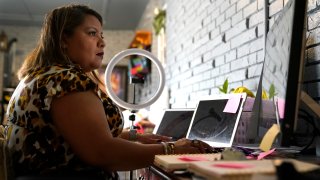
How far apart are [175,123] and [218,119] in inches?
21.1

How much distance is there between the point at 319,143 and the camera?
49.8 inches

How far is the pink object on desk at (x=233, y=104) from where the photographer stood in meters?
1.44

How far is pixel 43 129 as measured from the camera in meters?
1.11

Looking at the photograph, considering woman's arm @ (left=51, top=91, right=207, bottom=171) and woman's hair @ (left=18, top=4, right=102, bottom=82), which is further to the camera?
woman's hair @ (left=18, top=4, right=102, bottom=82)

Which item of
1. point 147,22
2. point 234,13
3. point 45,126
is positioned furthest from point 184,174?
point 147,22

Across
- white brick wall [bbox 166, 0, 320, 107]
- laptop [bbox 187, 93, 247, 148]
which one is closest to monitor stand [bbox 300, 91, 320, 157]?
white brick wall [bbox 166, 0, 320, 107]

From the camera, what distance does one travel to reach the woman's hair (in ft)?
4.16

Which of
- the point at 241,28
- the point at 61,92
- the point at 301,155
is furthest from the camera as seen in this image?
the point at 241,28

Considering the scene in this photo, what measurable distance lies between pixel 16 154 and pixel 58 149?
160 millimetres

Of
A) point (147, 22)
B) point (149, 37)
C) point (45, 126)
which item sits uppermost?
point (147, 22)

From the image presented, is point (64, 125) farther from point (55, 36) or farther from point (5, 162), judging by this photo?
point (55, 36)

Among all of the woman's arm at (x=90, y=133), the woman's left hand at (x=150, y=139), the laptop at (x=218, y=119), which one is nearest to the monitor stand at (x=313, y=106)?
the laptop at (x=218, y=119)

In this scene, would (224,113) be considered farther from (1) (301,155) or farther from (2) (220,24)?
(2) (220,24)

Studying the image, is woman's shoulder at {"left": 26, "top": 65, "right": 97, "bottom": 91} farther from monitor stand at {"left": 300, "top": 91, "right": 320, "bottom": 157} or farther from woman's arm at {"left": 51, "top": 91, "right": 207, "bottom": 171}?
monitor stand at {"left": 300, "top": 91, "right": 320, "bottom": 157}
